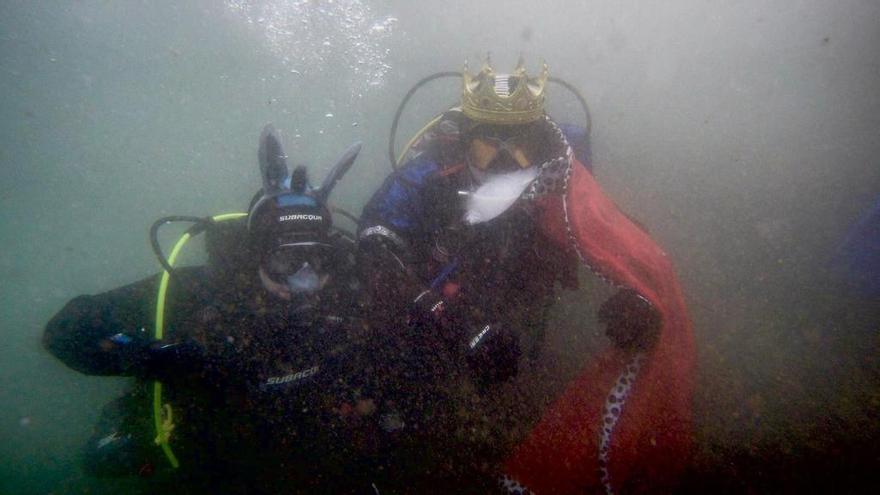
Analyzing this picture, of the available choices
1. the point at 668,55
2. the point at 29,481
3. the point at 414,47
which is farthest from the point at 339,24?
the point at 29,481

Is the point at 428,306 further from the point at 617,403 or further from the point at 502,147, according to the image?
the point at 617,403

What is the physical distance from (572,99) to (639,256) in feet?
33.4

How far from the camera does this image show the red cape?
2.75 m

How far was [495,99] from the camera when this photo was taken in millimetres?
2980

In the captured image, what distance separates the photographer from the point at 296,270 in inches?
105

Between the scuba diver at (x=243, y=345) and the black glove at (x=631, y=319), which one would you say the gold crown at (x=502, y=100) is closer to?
the scuba diver at (x=243, y=345)

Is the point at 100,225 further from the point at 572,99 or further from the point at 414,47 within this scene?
the point at 572,99

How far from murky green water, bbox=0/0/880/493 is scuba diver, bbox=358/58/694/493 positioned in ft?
3.84

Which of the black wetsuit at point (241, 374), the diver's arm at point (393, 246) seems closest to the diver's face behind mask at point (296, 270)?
the black wetsuit at point (241, 374)

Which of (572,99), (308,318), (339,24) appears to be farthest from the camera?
(339,24)

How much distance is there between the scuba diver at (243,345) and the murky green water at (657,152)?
8.10ft

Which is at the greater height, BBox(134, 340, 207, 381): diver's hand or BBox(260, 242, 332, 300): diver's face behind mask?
BBox(260, 242, 332, 300): diver's face behind mask

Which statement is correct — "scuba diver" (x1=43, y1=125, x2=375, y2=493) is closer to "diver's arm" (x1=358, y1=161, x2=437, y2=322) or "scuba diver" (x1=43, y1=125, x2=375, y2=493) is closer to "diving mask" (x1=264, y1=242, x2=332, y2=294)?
"diving mask" (x1=264, y1=242, x2=332, y2=294)

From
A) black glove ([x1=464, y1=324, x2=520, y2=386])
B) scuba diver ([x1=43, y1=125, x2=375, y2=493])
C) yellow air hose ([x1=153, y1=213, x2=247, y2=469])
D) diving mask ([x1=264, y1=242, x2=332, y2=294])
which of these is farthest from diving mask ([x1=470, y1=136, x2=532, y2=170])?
yellow air hose ([x1=153, y1=213, x2=247, y2=469])
